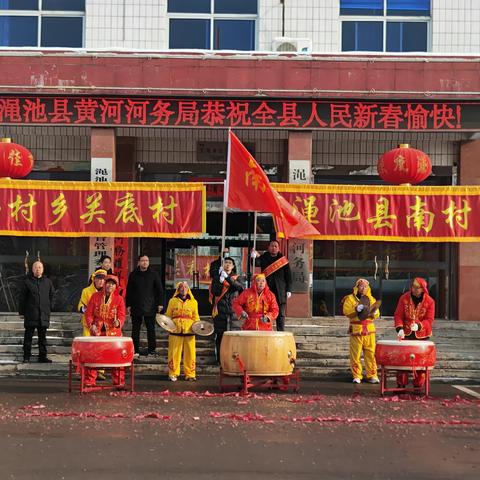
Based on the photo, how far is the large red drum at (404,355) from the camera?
12.3 m

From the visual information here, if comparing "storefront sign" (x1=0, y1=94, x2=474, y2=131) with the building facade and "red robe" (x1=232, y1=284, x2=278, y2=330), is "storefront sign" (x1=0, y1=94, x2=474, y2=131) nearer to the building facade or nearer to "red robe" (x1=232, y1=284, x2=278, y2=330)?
the building facade

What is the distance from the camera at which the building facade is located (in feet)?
58.2

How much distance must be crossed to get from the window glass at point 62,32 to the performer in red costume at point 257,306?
8.27 meters

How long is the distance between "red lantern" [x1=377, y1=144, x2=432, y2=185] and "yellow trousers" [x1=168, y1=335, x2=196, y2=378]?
5.02m

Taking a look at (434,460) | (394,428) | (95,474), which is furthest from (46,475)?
(394,428)

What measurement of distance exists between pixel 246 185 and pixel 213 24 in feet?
20.4

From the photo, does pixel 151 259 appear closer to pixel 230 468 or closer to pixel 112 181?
pixel 112 181

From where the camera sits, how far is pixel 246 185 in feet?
48.4

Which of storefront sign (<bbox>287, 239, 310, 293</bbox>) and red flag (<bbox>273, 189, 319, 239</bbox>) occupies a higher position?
red flag (<bbox>273, 189, 319, 239</bbox>)

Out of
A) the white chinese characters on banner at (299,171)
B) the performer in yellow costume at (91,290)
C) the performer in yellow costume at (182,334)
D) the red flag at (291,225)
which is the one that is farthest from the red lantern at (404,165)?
the performer in yellow costume at (91,290)

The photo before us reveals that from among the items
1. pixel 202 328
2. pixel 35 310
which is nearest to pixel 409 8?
pixel 202 328

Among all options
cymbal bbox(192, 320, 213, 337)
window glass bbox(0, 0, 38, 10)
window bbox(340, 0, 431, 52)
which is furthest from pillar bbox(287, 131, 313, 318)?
window glass bbox(0, 0, 38, 10)

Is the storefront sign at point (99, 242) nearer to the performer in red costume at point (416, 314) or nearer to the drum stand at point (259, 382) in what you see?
the drum stand at point (259, 382)

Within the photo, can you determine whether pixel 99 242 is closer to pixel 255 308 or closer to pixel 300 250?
pixel 300 250
